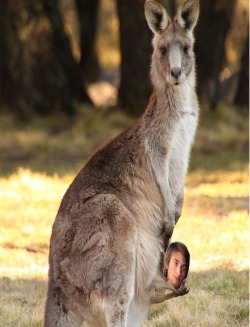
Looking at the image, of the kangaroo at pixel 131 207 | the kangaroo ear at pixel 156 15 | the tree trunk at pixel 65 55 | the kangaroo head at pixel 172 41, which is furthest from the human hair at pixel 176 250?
the tree trunk at pixel 65 55

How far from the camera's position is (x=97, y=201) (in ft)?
17.4

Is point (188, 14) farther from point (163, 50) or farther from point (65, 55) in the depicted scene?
point (65, 55)

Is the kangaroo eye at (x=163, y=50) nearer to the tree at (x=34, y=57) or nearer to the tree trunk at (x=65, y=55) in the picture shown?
the tree at (x=34, y=57)

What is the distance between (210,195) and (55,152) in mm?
4297

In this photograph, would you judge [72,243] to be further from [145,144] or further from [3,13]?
[3,13]

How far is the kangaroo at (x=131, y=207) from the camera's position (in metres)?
5.07

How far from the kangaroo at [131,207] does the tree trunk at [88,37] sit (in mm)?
14819

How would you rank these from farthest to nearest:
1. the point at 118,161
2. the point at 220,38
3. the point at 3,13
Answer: the point at 220,38 < the point at 3,13 < the point at 118,161

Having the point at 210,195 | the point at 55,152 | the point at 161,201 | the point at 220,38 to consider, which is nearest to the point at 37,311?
the point at 161,201

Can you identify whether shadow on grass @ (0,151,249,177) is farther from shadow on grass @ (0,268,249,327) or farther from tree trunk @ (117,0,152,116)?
shadow on grass @ (0,268,249,327)

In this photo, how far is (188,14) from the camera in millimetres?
6062

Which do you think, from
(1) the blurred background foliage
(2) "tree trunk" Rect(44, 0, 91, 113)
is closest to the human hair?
(1) the blurred background foliage

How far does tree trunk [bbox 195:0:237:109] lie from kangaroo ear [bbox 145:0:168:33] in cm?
1150

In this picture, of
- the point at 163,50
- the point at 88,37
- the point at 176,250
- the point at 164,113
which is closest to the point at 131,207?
the point at 176,250
